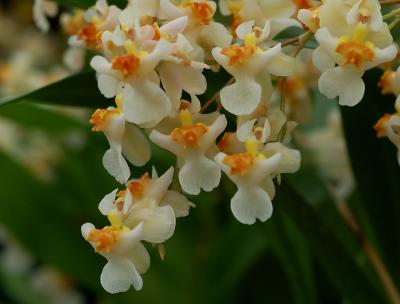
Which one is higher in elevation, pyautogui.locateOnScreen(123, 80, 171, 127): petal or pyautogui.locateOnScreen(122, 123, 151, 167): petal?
pyautogui.locateOnScreen(123, 80, 171, 127): petal

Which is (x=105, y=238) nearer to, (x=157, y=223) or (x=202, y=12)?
(x=157, y=223)

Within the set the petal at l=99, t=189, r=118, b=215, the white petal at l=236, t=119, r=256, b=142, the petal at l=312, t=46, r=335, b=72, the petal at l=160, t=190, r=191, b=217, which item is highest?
the petal at l=312, t=46, r=335, b=72

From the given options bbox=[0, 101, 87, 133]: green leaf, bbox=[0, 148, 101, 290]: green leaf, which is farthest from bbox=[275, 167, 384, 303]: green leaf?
bbox=[0, 148, 101, 290]: green leaf

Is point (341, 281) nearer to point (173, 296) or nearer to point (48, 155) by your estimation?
point (173, 296)

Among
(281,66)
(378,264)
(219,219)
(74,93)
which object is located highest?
(281,66)

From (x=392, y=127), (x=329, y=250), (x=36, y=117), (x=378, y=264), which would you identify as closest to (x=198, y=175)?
(x=392, y=127)

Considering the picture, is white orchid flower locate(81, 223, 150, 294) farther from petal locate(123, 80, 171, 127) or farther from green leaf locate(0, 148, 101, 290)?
green leaf locate(0, 148, 101, 290)

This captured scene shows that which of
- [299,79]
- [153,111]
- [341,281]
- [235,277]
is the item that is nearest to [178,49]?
[153,111]
